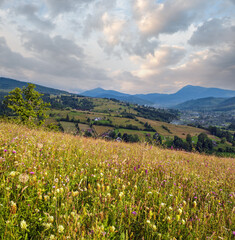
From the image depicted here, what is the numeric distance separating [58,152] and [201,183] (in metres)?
5.19

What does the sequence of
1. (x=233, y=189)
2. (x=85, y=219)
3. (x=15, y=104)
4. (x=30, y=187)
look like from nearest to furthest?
(x=85, y=219), (x=30, y=187), (x=233, y=189), (x=15, y=104)

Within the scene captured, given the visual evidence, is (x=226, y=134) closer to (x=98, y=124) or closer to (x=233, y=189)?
(x=98, y=124)

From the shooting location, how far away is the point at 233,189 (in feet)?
14.8

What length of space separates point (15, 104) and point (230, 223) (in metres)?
40.0

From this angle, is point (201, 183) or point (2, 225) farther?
point (201, 183)

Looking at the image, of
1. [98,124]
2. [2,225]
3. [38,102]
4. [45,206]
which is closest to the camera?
[2,225]

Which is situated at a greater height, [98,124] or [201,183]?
[201,183]

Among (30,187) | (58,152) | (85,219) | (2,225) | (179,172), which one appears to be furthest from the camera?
(58,152)

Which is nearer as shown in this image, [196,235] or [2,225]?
[2,225]

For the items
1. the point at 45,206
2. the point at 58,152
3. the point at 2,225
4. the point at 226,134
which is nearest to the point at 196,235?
the point at 45,206

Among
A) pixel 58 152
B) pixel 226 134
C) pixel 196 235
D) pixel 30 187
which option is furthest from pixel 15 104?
pixel 226 134

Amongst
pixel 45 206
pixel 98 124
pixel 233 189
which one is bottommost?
pixel 98 124

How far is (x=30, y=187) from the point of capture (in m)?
2.81

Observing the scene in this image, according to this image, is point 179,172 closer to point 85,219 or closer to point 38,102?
point 85,219
